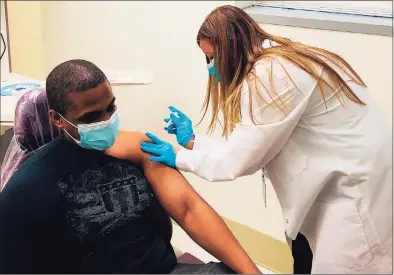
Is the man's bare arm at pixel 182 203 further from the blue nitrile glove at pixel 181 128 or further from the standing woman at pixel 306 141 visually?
the blue nitrile glove at pixel 181 128

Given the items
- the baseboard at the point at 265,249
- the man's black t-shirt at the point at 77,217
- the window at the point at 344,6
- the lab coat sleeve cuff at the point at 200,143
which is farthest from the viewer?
the baseboard at the point at 265,249

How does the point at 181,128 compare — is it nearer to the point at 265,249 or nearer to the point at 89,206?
the point at 89,206

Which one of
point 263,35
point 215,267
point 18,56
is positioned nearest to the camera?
point 215,267

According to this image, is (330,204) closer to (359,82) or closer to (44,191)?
(359,82)

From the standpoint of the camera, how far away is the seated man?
4.35 feet

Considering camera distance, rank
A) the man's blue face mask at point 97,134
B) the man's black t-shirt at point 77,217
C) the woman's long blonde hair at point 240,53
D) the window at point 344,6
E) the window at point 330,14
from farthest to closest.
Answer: the window at point 344,6
the window at point 330,14
the woman's long blonde hair at point 240,53
the man's blue face mask at point 97,134
the man's black t-shirt at point 77,217

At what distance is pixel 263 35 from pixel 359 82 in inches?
12.8

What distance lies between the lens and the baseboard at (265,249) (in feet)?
8.21

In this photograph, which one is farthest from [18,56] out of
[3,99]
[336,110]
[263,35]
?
[336,110]

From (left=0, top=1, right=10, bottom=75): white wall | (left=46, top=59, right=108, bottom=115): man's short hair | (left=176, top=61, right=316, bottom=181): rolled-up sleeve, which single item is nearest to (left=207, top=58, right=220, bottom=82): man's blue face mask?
(left=176, top=61, right=316, bottom=181): rolled-up sleeve

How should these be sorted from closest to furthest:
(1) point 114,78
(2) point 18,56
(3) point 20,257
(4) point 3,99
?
(3) point 20,257
(4) point 3,99
(1) point 114,78
(2) point 18,56

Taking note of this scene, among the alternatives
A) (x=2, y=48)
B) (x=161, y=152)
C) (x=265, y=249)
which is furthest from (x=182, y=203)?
(x=2, y=48)

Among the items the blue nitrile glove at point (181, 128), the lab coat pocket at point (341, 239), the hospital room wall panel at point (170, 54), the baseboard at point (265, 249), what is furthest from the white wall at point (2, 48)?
the lab coat pocket at point (341, 239)

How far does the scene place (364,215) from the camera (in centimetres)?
160
